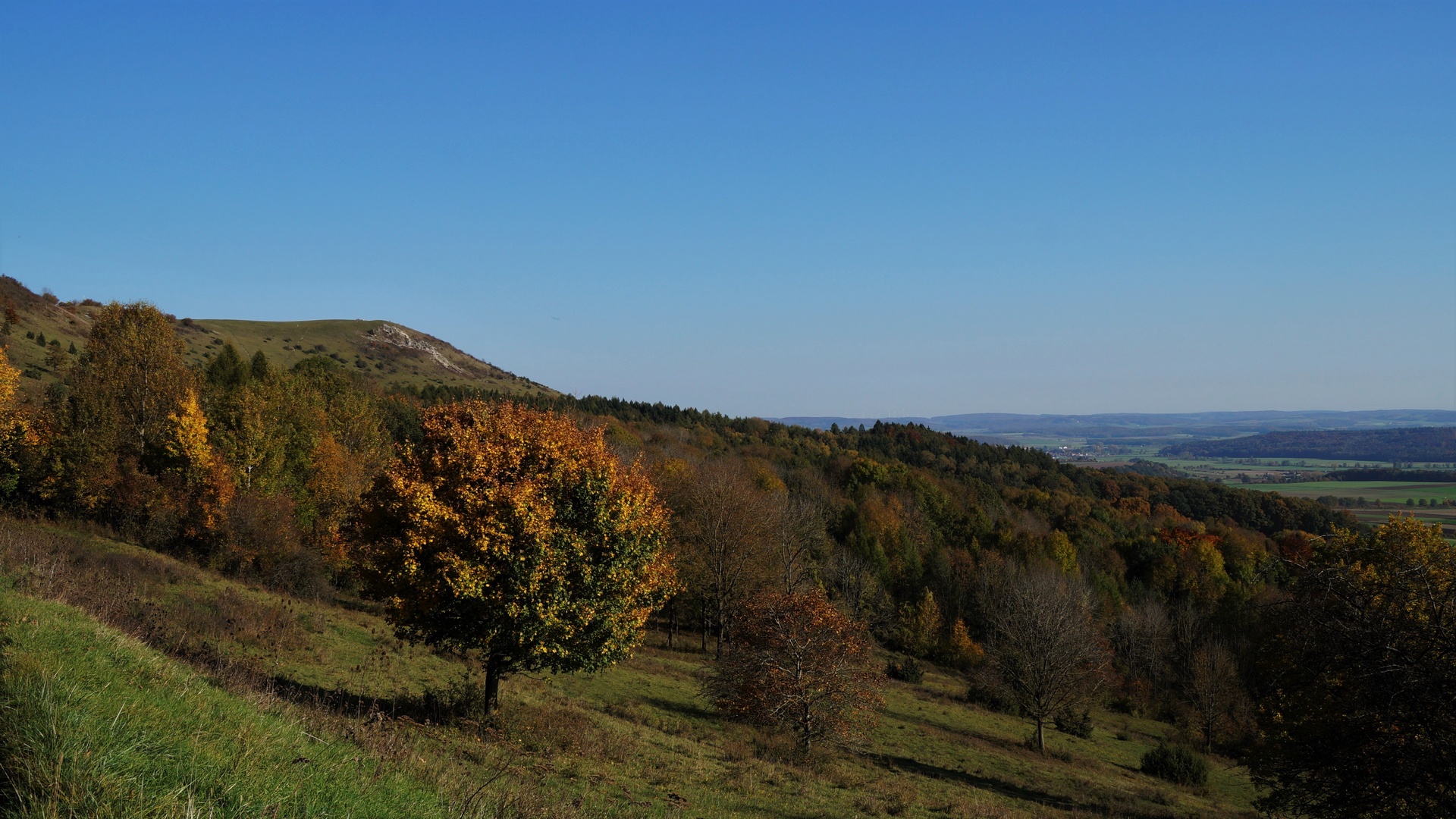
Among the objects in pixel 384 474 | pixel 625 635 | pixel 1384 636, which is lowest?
pixel 625 635

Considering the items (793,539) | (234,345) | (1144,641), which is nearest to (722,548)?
(793,539)

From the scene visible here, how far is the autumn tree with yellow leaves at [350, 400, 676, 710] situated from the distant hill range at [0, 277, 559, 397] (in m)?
47.8

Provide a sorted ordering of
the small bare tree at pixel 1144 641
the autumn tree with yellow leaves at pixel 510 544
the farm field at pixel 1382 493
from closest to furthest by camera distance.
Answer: the autumn tree with yellow leaves at pixel 510 544, the small bare tree at pixel 1144 641, the farm field at pixel 1382 493

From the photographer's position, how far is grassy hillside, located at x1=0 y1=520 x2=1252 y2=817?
18.7 ft

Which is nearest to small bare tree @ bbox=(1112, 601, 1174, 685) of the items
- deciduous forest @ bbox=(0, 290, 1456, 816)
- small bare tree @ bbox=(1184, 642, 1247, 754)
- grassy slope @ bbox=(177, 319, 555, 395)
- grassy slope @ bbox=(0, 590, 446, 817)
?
deciduous forest @ bbox=(0, 290, 1456, 816)

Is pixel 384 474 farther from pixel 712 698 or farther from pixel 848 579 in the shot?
pixel 848 579

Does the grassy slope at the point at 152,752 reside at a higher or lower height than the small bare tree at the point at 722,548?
higher

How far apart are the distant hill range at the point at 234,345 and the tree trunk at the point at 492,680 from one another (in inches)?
1917

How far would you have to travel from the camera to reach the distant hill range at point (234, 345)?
68500 mm

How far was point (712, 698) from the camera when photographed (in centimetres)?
3042

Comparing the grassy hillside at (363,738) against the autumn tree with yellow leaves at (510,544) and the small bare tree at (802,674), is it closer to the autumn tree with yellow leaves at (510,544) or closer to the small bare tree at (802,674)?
the small bare tree at (802,674)

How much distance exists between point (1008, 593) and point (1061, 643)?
65.7 feet

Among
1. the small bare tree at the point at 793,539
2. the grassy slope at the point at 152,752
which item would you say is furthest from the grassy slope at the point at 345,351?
the grassy slope at the point at 152,752

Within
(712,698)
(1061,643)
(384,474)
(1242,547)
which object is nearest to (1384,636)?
(384,474)
